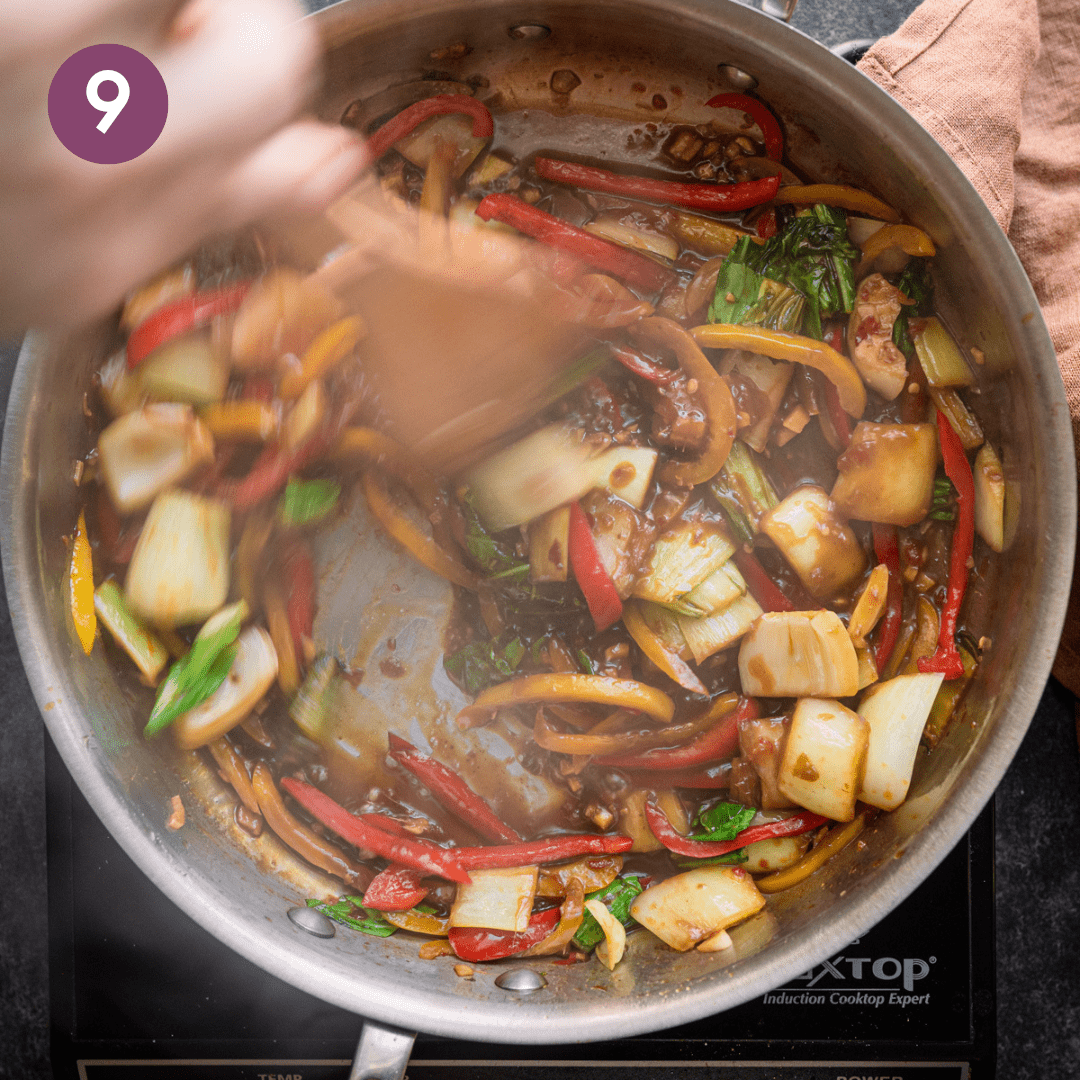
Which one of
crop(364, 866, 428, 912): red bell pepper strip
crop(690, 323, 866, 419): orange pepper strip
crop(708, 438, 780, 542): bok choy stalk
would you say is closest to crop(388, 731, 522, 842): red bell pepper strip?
crop(364, 866, 428, 912): red bell pepper strip

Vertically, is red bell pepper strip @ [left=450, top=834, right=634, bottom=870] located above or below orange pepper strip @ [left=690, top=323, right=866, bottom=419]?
below

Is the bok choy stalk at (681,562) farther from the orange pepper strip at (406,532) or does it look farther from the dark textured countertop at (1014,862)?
the dark textured countertop at (1014,862)

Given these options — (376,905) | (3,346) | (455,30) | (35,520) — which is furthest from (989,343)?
(3,346)

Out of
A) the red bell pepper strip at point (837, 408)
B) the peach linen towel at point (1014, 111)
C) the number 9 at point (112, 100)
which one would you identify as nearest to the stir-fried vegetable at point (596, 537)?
the red bell pepper strip at point (837, 408)

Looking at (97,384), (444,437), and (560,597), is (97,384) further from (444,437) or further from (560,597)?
(560,597)

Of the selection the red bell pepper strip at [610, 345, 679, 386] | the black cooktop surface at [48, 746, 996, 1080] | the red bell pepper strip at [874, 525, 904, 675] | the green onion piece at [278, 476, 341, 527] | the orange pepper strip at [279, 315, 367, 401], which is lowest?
the black cooktop surface at [48, 746, 996, 1080]

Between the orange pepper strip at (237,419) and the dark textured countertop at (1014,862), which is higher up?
the orange pepper strip at (237,419)

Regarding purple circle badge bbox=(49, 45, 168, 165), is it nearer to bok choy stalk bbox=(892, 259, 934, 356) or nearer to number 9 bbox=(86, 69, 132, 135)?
number 9 bbox=(86, 69, 132, 135)
